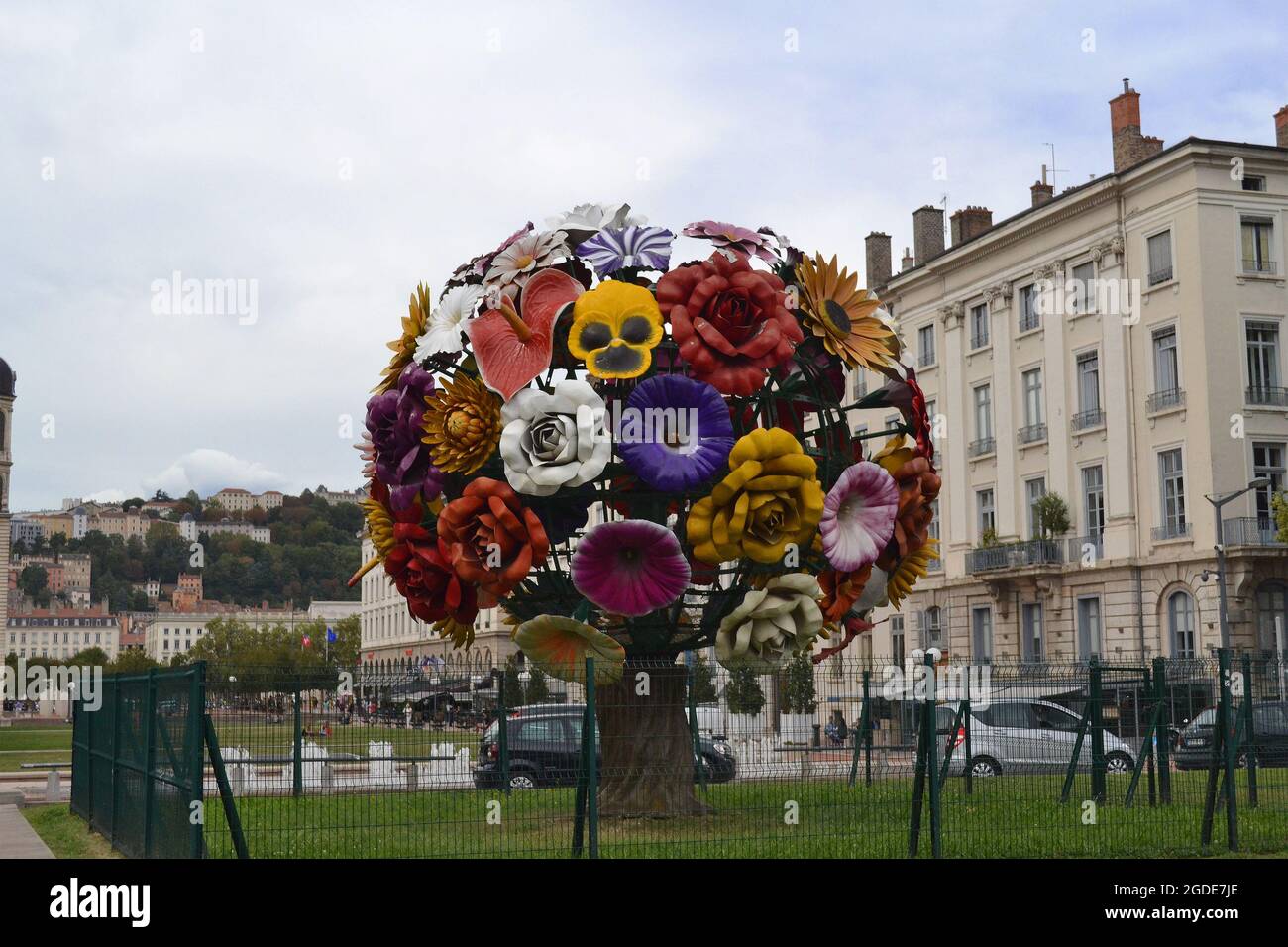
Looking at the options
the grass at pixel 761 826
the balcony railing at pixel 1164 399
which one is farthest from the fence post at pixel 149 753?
the balcony railing at pixel 1164 399

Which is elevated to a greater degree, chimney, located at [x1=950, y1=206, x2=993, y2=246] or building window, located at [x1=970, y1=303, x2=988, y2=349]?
chimney, located at [x1=950, y1=206, x2=993, y2=246]

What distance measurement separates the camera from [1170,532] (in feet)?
164

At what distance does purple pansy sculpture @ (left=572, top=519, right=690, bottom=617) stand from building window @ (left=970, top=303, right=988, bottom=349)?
45.8 metres

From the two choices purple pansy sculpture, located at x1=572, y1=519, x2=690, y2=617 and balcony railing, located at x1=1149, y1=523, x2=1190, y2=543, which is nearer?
purple pansy sculpture, located at x1=572, y1=519, x2=690, y2=617

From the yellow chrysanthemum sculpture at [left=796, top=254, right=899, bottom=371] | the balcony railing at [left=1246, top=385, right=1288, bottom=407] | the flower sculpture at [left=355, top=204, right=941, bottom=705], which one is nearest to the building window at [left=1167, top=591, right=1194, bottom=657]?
the balcony railing at [left=1246, top=385, right=1288, bottom=407]

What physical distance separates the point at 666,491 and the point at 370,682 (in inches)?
161

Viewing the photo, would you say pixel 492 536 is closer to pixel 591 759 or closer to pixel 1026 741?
pixel 591 759

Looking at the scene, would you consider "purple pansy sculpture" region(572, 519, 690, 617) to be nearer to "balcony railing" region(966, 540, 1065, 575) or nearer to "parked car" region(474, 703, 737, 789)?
"parked car" region(474, 703, 737, 789)

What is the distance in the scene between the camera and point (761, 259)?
18609 millimetres

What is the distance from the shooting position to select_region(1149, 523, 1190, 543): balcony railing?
4941 cm
